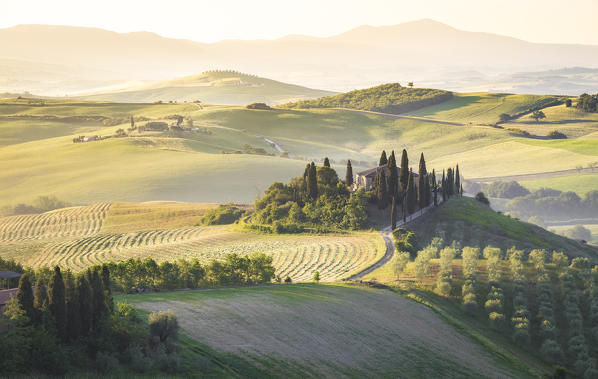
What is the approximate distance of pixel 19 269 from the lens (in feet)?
153

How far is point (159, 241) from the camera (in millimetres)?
86312

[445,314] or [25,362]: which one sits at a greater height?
[25,362]

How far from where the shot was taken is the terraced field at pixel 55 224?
307 feet

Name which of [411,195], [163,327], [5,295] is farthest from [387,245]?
[5,295]

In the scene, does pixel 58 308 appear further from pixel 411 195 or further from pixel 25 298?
pixel 411 195

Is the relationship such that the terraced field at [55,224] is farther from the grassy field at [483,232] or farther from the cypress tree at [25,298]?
the cypress tree at [25,298]

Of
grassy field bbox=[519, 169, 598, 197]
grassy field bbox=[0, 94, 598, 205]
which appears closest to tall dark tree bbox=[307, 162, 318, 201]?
grassy field bbox=[0, 94, 598, 205]

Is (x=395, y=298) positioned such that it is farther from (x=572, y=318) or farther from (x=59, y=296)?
(x=59, y=296)

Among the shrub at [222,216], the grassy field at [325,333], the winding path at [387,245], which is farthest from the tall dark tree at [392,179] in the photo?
the grassy field at [325,333]

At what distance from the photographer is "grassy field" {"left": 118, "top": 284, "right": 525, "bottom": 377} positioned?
3231cm

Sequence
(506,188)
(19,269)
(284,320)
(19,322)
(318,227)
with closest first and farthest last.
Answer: (19,322) → (284,320) → (19,269) → (318,227) → (506,188)

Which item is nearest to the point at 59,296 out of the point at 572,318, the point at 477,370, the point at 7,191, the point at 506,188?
the point at 477,370

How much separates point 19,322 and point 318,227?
59702 mm

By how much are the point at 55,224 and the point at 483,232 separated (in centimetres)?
6743
